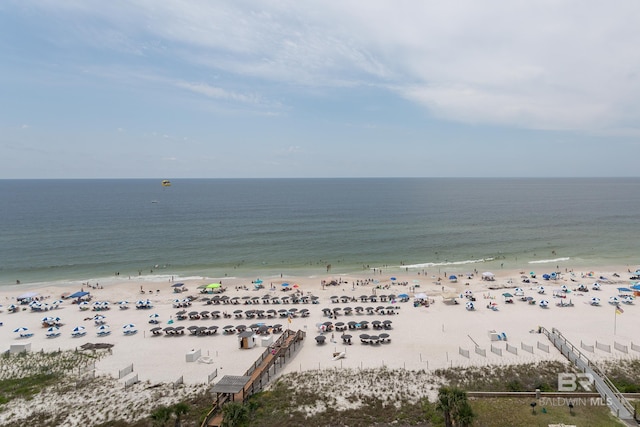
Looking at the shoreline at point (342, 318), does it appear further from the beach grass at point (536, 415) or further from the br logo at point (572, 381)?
the beach grass at point (536, 415)

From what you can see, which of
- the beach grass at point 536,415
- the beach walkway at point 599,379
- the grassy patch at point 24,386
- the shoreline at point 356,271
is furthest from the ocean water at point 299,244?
the beach grass at point 536,415

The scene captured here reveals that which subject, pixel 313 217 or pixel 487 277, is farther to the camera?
pixel 313 217

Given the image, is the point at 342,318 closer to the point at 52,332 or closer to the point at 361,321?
the point at 361,321

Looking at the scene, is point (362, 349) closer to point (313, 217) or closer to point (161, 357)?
point (161, 357)

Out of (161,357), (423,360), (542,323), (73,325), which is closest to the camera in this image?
(423,360)

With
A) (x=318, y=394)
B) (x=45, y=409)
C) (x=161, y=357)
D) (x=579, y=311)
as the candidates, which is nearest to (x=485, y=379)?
(x=318, y=394)

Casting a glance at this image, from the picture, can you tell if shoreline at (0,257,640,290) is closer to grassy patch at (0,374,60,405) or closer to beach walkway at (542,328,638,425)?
beach walkway at (542,328,638,425)
